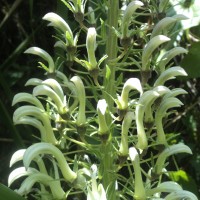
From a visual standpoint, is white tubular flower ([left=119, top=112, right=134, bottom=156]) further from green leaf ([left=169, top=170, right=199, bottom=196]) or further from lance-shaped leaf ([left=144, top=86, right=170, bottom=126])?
green leaf ([left=169, top=170, right=199, bottom=196])

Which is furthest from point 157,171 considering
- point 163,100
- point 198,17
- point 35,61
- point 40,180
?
point 35,61

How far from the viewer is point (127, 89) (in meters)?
1.70

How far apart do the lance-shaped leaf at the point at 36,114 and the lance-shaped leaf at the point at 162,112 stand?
0.34m

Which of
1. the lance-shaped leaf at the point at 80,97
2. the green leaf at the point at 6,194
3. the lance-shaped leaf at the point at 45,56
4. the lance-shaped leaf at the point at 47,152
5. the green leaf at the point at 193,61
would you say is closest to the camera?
the green leaf at the point at 6,194

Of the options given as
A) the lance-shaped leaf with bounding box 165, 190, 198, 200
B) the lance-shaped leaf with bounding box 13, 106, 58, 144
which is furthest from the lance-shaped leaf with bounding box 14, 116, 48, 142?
the lance-shaped leaf with bounding box 165, 190, 198, 200

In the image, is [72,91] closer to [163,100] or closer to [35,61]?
[163,100]

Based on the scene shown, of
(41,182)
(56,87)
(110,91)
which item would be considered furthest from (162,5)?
(41,182)

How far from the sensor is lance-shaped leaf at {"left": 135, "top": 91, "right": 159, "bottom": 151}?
173cm

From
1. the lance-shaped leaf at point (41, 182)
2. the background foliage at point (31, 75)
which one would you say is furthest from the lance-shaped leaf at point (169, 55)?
the background foliage at point (31, 75)

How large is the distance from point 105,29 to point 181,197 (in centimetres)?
58

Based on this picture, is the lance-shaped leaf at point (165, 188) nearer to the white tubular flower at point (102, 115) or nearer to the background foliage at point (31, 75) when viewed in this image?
the white tubular flower at point (102, 115)

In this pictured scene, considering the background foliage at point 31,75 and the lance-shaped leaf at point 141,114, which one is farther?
the background foliage at point 31,75

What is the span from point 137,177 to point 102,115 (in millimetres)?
223

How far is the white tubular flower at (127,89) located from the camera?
66.1 inches
